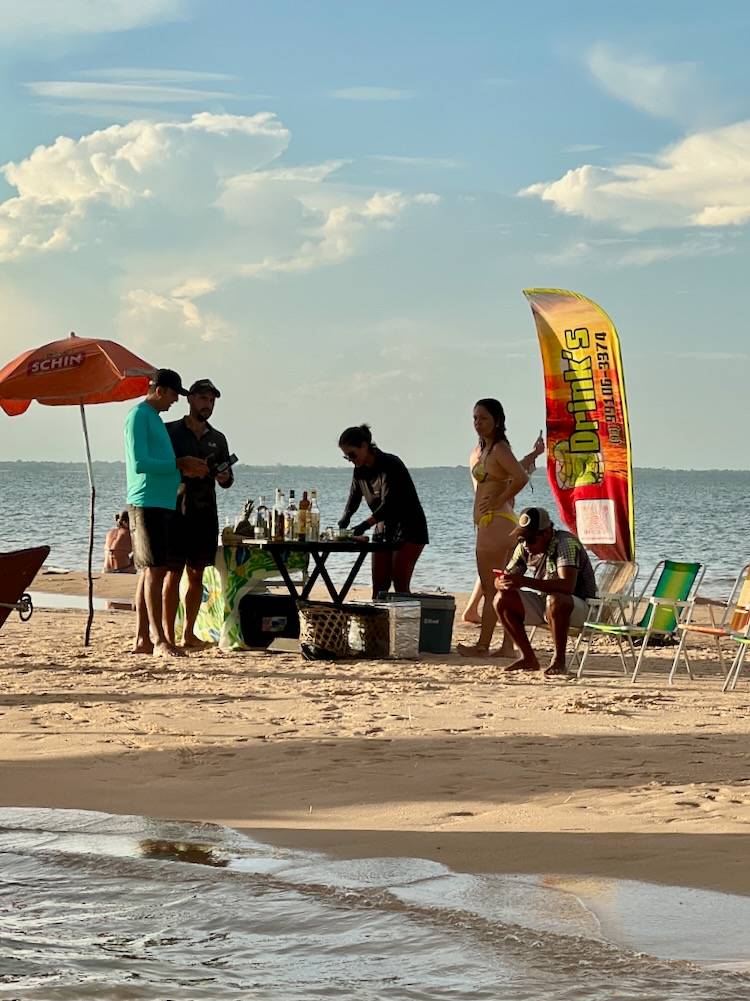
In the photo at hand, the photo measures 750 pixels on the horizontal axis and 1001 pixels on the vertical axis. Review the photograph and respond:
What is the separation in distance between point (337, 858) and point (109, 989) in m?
1.22

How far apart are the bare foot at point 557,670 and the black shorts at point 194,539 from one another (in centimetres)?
238

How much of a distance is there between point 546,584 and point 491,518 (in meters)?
0.92

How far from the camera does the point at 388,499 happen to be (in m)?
9.75

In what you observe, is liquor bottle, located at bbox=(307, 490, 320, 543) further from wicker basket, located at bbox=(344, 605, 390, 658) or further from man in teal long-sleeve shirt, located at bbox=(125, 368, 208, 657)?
man in teal long-sleeve shirt, located at bbox=(125, 368, 208, 657)

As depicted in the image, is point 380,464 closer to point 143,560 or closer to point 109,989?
point 143,560

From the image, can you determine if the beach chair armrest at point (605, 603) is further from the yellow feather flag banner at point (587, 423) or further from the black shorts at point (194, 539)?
the black shorts at point (194, 539)

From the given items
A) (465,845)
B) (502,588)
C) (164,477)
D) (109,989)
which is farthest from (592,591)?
(109,989)

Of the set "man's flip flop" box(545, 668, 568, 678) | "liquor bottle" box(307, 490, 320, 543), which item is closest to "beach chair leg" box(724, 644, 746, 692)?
"man's flip flop" box(545, 668, 568, 678)

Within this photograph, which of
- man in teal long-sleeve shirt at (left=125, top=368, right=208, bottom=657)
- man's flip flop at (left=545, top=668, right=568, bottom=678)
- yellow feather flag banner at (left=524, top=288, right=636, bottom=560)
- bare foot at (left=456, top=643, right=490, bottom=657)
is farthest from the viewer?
yellow feather flag banner at (left=524, top=288, right=636, bottom=560)

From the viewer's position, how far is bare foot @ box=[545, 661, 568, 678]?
888 centimetres

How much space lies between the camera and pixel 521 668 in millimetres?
9055

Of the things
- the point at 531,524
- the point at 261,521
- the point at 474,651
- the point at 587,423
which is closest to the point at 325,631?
the point at 261,521

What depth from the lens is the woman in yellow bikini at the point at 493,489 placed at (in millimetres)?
9648

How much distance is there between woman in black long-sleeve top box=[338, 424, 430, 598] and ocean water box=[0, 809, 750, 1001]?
514 centimetres
